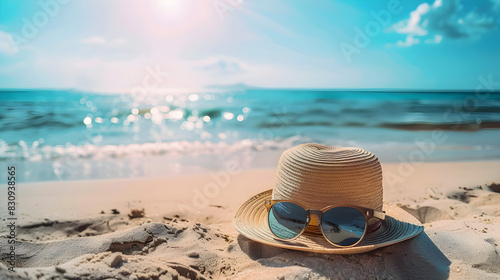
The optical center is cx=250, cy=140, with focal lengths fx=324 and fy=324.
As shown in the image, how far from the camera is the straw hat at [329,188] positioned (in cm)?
218

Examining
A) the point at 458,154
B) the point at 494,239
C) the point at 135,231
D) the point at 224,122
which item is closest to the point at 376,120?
the point at 224,122

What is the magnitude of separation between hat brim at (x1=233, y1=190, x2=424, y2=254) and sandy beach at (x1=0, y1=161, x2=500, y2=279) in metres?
0.09

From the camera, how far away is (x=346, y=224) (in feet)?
7.00

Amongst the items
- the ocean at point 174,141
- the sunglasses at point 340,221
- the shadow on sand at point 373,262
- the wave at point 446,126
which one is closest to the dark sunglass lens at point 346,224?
the sunglasses at point 340,221

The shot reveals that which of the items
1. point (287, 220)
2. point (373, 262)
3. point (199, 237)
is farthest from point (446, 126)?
point (199, 237)

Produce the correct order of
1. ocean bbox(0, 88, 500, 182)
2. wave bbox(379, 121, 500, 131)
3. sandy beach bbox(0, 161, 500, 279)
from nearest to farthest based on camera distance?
1. sandy beach bbox(0, 161, 500, 279)
2. ocean bbox(0, 88, 500, 182)
3. wave bbox(379, 121, 500, 131)

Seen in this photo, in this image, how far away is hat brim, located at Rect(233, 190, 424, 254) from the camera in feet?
6.98

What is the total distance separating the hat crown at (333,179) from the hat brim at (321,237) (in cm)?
22

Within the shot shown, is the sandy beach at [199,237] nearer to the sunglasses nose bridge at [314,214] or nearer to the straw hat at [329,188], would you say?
the straw hat at [329,188]

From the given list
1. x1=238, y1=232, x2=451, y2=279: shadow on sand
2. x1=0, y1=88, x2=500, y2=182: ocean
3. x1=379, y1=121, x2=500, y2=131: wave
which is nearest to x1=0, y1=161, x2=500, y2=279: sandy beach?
x1=238, y1=232, x2=451, y2=279: shadow on sand

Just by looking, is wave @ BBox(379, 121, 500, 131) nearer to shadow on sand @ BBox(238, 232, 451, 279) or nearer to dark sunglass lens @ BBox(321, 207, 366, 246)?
shadow on sand @ BBox(238, 232, 451, 279)

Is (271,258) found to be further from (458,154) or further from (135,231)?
(458,154)

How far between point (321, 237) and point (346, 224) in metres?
0.27

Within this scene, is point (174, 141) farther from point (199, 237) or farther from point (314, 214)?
point (314, 214)
